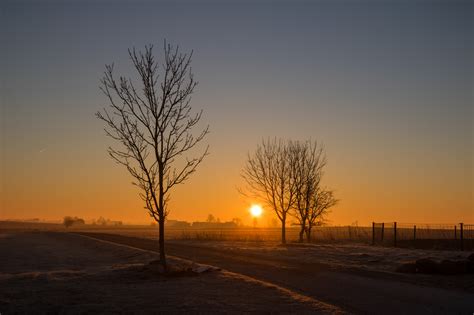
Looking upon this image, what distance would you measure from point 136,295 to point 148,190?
17.3ft

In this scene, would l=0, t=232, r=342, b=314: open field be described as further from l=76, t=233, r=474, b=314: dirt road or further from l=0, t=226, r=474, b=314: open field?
l=76, t=233, r=474, b=314: dirt road

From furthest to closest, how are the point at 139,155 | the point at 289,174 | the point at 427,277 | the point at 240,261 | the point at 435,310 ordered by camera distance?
1. the point at 289,174
2. the point at 240,261
3. the point at 139,155
4. the point at 427,277
5. the point at 435,310

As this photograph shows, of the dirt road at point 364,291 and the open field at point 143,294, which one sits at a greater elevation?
the dirt road at point 364,291

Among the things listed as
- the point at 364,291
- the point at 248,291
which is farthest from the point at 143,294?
the point at 364,291

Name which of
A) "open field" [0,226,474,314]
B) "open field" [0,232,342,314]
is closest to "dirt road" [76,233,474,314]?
"open field" [0,226,474,314]

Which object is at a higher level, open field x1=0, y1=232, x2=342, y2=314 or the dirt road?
the dirt road

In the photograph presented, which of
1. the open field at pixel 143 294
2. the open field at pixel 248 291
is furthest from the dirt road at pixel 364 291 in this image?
the open field at pixel 143 294

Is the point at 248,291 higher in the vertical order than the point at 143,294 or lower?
higher

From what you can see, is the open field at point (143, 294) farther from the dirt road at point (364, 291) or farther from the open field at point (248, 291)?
the dirt road at point (364, 291)

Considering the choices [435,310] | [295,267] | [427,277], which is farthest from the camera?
[295,267]

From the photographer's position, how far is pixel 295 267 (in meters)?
19.5

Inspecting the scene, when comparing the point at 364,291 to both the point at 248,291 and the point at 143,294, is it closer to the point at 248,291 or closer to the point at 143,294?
the point at 248,291

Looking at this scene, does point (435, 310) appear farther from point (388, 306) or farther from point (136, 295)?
point (136, 295)

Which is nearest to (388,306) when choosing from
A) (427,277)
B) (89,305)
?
(427,277)
